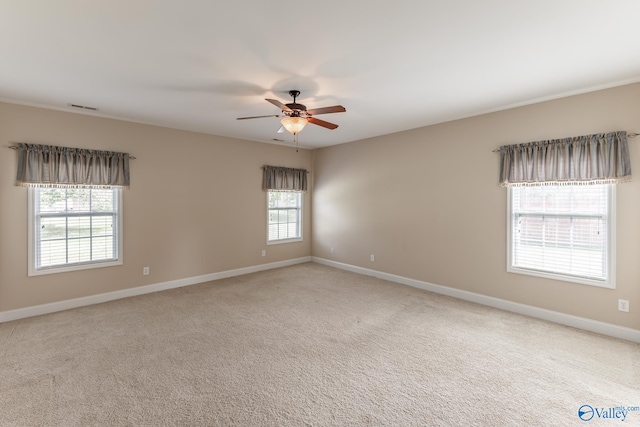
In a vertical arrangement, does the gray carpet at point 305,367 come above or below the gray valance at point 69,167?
below

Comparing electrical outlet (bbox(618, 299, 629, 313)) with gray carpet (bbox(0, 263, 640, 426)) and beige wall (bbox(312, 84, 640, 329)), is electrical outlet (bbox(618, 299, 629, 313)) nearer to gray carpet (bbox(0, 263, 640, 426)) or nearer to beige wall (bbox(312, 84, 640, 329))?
beige wall (bbox(312, 84, 640, 329))

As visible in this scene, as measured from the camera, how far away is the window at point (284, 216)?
611cm

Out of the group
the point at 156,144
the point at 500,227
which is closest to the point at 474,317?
the point at 500,227

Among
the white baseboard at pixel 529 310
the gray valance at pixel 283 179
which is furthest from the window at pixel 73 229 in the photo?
the white baseboard at pixel 529 310

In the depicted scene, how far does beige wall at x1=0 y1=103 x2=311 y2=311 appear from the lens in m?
3.54

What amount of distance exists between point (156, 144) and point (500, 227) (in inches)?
205

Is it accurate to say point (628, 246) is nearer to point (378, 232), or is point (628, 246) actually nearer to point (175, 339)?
point (378, 232)

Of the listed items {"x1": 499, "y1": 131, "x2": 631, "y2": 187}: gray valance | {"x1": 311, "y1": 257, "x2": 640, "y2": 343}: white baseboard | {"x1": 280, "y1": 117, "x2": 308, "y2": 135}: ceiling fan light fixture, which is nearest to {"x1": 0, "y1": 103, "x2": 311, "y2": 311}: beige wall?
{"x1": 280, "y1": 117, "x2": 308, "y2": 135}: ceiling fan light fixture

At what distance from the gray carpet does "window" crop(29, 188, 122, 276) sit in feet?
2.17

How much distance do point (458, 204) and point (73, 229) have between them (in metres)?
5.43

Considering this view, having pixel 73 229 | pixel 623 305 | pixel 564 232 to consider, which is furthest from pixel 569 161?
pixel 73 229

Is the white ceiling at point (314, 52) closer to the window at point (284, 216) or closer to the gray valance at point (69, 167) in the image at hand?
the gray valance at point (69, 167)

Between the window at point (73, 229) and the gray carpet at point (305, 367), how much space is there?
0.66 meters

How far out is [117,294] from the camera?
13.9 ft
